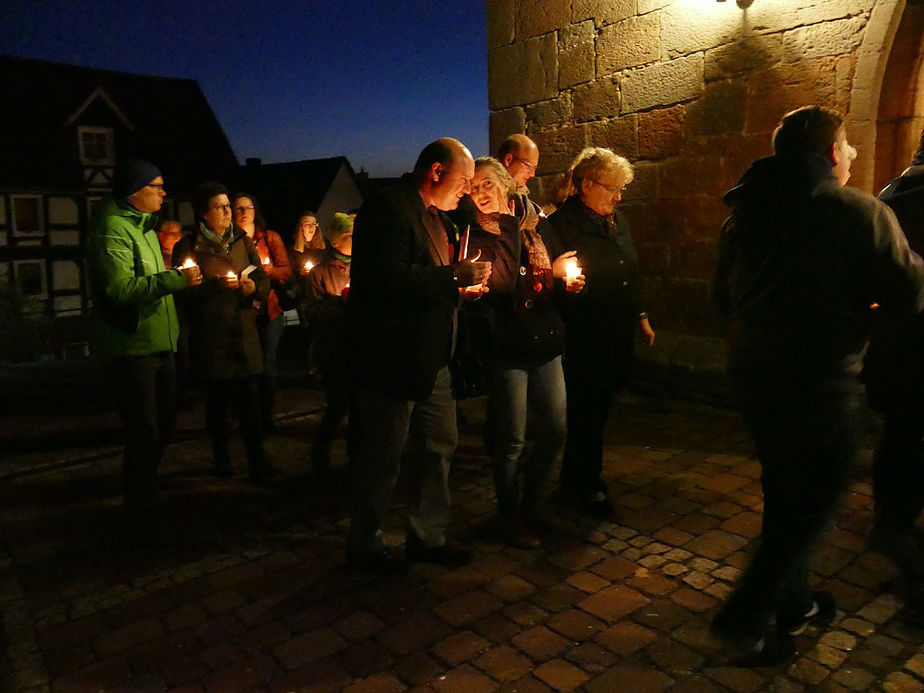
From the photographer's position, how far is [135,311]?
147 inches

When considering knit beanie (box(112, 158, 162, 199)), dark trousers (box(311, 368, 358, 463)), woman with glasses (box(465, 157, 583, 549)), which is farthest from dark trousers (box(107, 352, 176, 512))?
woman with glasses (box(465, 157, 583, 549))

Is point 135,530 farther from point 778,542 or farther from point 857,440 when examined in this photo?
point 857,440

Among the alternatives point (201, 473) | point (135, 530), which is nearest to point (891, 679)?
point (135, 530)

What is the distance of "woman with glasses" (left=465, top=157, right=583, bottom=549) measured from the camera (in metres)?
3.38

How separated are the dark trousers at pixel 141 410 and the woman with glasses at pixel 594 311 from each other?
2077 mm

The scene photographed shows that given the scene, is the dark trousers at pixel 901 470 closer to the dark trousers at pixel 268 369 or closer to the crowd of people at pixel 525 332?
the crowd of people at pixel 525 332

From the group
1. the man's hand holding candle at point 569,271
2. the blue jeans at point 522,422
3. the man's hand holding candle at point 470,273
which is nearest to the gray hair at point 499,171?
the man's hand holding candle at point 569,271

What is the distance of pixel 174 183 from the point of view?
28.3 meters

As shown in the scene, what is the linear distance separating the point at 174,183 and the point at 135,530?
26.8 metres

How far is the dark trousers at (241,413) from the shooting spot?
4.76 m

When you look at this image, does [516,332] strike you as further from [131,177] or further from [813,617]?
[131,177]

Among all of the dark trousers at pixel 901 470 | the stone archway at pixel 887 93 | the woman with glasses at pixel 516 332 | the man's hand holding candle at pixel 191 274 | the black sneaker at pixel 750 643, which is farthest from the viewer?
the stone archway at pixel 887 93

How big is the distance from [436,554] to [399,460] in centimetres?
53

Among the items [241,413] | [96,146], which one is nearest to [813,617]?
[241,413]
